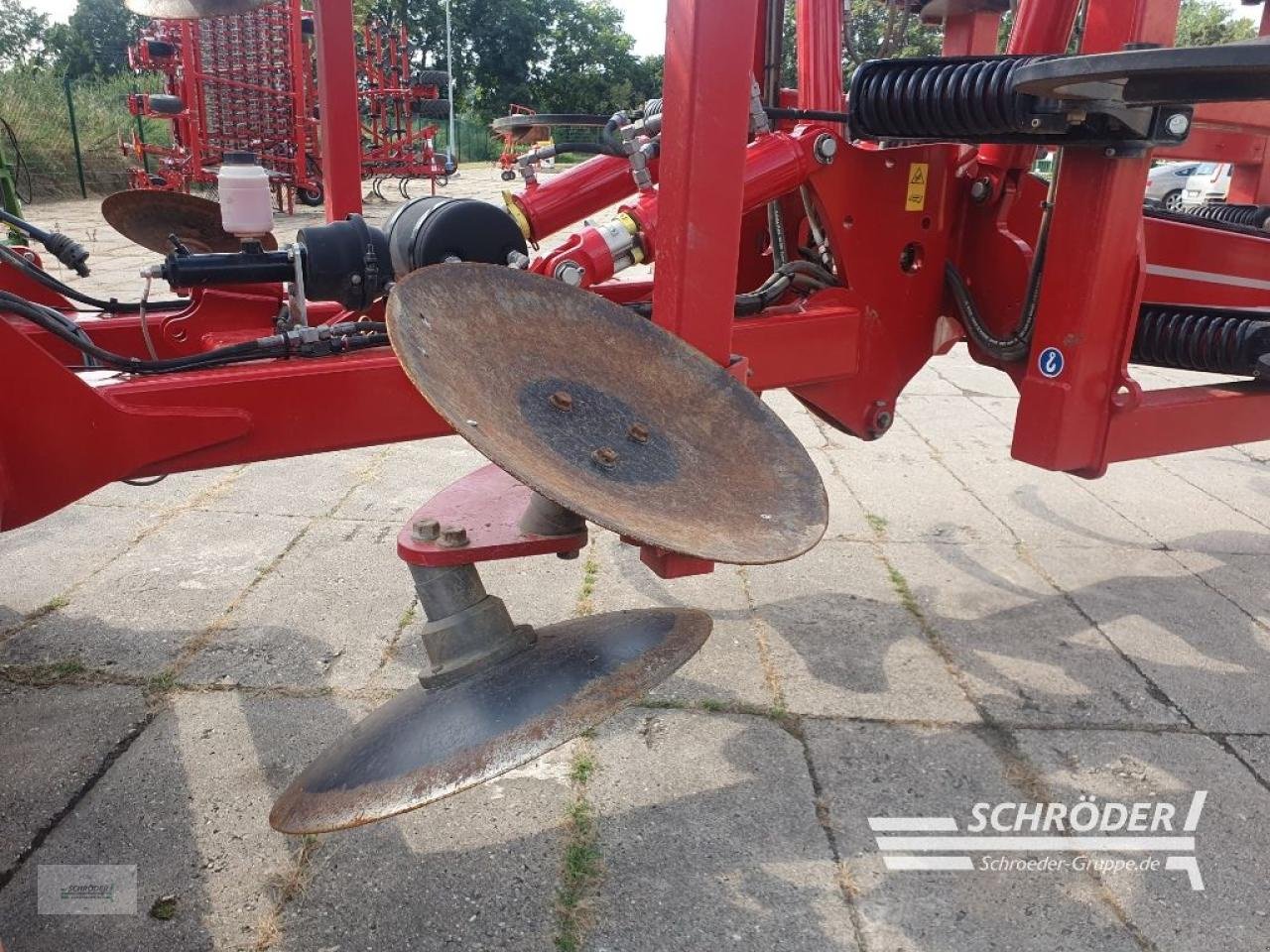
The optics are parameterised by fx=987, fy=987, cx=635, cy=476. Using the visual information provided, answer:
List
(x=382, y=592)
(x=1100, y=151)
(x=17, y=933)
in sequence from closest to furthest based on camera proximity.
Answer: (x=17, y=933), (x=1100, y=151), (x=382, y=592)

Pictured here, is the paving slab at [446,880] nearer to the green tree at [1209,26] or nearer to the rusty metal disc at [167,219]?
the rusty metal disc at [167,219]

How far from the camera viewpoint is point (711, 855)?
5.60 feet

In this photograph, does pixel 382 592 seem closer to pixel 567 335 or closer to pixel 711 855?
pixel 711 855

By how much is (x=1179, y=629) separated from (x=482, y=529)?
2.12 meters

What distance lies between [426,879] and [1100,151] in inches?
69.9

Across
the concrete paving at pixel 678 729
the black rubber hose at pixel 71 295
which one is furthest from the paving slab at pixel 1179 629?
the black rubber hose at pixel 71 295

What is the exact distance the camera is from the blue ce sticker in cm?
198

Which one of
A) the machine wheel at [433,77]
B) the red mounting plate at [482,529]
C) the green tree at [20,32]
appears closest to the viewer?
the red mounting plate at [482,529]

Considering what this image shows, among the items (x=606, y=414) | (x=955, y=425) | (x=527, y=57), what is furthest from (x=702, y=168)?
(x=527, y=57)

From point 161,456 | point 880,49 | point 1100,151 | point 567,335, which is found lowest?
point 161,456

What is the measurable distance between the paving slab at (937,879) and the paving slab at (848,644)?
0.42 ft

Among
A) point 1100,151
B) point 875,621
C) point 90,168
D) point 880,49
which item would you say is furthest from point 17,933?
point 90,168

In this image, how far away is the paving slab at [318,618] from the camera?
89.4 inches

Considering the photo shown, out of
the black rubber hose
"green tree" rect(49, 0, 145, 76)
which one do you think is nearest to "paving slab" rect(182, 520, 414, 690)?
the black rubber hose
